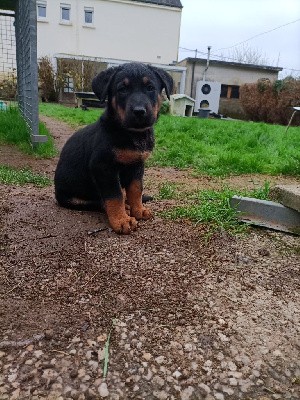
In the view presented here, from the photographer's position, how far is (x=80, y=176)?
8.80 ft

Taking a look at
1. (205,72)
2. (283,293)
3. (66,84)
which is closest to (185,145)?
(283,293)

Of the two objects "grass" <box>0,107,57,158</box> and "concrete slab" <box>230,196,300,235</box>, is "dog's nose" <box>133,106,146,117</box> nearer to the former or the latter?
"concrete slab" <box>230,196,300,235</box>

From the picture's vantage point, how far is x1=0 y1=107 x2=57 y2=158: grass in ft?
16.5

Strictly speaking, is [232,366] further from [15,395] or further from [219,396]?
[15,395]

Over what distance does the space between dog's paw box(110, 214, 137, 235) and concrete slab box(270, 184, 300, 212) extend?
1.04m

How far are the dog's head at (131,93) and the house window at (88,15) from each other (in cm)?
2507

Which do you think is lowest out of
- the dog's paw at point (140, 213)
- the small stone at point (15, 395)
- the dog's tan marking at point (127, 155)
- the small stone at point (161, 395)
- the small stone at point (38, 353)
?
the small stone at point (15, 395)

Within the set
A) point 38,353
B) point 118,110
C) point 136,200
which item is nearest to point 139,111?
point 118,110

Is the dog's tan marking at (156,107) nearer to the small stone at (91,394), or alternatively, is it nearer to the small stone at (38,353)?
the small stone at (38,353)

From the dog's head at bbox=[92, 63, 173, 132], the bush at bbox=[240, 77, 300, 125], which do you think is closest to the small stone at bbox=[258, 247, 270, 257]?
the dog's head at bbox=[92, 63, 173, 132]

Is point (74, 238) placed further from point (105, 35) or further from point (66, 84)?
point (105, 35)

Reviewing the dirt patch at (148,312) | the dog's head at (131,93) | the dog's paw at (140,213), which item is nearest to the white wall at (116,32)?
the dog's head at (131,93)

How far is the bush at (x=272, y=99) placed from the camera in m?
16.3

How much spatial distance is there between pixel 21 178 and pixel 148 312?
8.35 feet
